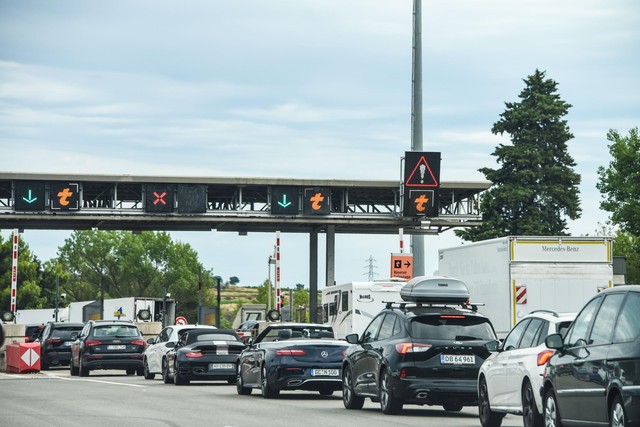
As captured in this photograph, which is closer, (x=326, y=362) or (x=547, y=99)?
(x=326, y=362)

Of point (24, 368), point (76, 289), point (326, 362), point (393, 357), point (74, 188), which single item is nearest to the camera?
point (393, 357)

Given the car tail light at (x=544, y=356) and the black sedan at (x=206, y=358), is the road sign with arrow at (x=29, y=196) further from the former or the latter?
the car tail light at (x=544, y=356)

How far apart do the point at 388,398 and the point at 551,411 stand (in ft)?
17.7

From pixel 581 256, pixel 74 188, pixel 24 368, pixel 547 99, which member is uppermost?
pixel 547 99

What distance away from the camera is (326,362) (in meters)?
23.9

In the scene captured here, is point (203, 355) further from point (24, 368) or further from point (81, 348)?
point (24, 368)

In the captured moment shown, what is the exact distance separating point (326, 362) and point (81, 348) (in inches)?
571

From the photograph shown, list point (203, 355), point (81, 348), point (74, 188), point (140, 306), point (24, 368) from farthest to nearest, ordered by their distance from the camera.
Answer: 1. point (140, 306)
2. point (74, 188)
3. point (24, 368)
4. point (81, 348)
5. point (203, 355)

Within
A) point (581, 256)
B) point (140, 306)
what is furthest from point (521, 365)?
point (140, 306)

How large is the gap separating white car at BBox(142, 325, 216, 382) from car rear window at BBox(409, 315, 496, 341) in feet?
38.9

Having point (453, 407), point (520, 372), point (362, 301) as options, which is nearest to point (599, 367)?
point (520, 372)

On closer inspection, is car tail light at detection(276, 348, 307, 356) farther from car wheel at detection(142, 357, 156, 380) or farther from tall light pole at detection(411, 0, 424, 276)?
tall light pole at detection(411, 0, 424, 276)

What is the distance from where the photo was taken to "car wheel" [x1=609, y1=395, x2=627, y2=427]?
11579 mm

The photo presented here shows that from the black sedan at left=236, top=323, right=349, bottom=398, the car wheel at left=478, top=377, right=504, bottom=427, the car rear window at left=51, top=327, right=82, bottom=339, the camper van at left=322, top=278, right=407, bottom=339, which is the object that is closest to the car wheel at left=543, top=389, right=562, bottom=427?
the car wheel at left=478, top=377, right=504, bottom=427
